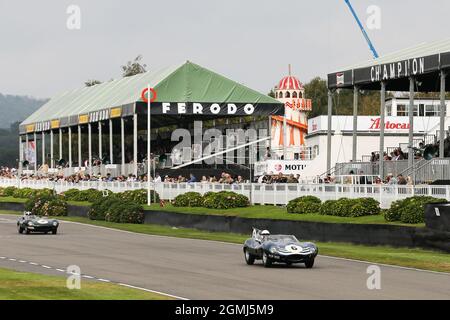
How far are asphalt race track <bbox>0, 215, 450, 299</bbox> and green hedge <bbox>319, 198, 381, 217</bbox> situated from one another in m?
5.17

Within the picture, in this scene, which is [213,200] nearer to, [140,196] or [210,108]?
[140,196]

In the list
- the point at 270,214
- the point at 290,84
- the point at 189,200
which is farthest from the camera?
the point at 290,84

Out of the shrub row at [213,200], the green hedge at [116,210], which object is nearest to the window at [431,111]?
the green hedge at [116,210]

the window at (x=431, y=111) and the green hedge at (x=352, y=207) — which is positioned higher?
the window at (x=431, y=111)

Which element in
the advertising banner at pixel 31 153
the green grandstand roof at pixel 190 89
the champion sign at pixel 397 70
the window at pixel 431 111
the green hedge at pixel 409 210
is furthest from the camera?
the advertising banner at pixel 31 153

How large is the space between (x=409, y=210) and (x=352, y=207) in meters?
4.96

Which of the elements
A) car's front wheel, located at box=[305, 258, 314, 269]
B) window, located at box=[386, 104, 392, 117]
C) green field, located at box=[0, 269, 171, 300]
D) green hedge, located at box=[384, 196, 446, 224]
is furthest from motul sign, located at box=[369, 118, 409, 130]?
green field, located at box=[0, 269, 171, 300]

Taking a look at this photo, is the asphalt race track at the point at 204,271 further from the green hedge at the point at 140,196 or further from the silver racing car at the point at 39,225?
the green hedge at the point at 140,196

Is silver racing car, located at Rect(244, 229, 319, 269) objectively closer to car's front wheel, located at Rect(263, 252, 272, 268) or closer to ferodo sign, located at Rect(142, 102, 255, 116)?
car's front wheel, located at Rect(263, 252, 272, 268)

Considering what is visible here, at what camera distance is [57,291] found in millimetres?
23719

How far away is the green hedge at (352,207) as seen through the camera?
4338cm

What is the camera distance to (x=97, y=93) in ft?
344

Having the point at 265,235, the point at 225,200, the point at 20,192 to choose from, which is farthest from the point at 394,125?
the point at 265,235

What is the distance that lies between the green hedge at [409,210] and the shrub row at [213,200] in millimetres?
14665
